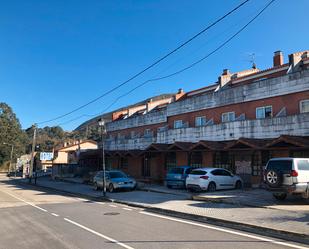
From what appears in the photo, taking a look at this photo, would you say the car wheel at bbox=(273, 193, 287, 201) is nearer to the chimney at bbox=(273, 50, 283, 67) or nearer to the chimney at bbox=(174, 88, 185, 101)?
the chimney at bbox=(273, 50, 283, 67)

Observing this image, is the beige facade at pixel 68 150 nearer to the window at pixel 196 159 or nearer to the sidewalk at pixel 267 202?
the window at pixel 196 159

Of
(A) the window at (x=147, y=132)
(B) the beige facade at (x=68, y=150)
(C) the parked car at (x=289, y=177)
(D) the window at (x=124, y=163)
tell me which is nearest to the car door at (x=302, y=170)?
(C) the parked car at (x=289, y=177)

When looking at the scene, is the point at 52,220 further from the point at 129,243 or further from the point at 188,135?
the point at 188,135

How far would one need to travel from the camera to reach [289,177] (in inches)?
546

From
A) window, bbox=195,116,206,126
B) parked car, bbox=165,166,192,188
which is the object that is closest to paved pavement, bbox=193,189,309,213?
parked car, bbox=165,166,192,188

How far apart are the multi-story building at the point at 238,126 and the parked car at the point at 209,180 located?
2248mm

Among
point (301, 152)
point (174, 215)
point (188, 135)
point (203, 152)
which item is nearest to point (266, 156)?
point (301, 152)

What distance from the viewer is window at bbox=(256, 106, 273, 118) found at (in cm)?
2397

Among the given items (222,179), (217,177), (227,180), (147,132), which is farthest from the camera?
(147,132)

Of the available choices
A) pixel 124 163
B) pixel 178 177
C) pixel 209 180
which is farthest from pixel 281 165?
pixel 124 163

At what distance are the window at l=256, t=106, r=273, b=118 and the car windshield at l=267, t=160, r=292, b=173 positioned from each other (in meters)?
9.88

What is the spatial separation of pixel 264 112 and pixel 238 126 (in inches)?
85.3

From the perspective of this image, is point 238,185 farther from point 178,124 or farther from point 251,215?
point 178,124

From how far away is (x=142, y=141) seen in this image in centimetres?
3616
